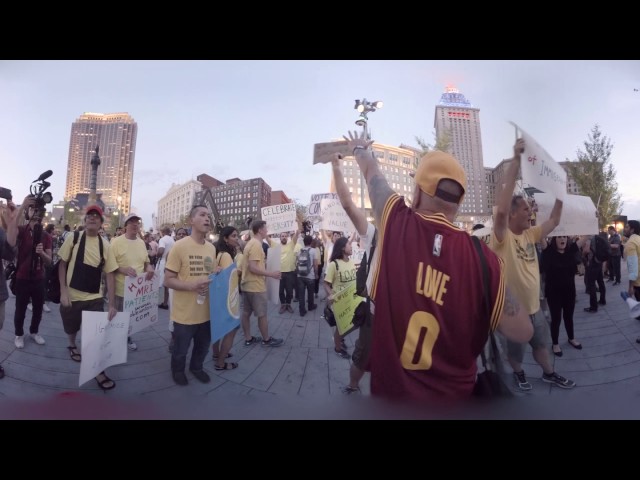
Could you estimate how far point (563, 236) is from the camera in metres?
1.41

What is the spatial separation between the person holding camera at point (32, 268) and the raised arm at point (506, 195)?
2.22m

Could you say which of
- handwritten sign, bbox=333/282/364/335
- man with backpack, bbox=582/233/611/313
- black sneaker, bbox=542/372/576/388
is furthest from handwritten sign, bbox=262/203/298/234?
man with backpack, bbox=582/233/611/313

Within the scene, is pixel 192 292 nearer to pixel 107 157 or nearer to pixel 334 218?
pixel 107 157

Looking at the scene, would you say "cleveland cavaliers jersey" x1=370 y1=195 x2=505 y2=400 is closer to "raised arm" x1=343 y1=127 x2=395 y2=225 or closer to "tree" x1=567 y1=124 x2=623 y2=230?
"raised arm" x1=343 y1=127 x2=395 y2=225

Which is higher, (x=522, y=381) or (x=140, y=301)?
(x=140, y=301)

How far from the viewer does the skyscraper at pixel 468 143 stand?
1.18 meters

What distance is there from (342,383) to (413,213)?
764 millimetres

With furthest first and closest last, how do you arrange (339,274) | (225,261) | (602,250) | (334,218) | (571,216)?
1. (334,218)
2. (339,274)
3. (602,250)
4. (571,216)
5. (225,261)

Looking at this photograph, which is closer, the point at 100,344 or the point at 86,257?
the point at 100,344

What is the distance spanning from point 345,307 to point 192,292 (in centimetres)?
79

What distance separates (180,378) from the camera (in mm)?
1013

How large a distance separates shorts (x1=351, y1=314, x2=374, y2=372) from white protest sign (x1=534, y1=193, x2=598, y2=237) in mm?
1263

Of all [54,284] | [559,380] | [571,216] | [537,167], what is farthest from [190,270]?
[571,216]
